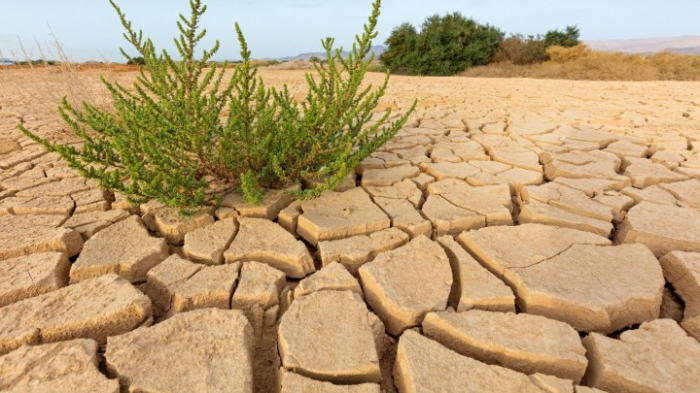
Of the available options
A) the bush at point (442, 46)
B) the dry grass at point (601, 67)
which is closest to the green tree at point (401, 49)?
the bush at point (442, 46)

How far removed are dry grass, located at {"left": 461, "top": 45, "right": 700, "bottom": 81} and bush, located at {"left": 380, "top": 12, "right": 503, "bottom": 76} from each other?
2.51 ft

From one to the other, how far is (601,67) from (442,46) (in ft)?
14.8

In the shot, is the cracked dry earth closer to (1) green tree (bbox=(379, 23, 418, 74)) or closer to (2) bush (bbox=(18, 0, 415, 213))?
(2) bush (bbox=(18, 0, 415, 213))

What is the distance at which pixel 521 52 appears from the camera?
12062 mm

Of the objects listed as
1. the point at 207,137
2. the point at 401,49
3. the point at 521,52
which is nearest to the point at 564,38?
the point at 521,52

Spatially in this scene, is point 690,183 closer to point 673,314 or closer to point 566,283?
point 673,314

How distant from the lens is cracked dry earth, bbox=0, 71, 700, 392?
987 millimetres

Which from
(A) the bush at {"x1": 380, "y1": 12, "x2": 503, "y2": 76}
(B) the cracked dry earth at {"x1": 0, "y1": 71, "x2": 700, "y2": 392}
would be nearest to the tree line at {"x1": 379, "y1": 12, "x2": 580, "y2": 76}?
(A) the bush at {"x1": 380, "y1": 12, "x2": 503, "y2": 76}

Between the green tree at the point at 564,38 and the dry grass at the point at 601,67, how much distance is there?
828mm

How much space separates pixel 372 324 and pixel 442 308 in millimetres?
241

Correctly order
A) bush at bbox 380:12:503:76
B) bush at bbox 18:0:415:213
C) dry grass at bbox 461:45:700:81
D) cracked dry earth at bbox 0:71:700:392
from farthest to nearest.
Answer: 1. bush at bbox 380:12:503:76
2. dry grass at bbox 461:45:700:81
3. bush at bbox 18:0:415:213
4. cracked dry earth at bbox 0:71:700:392

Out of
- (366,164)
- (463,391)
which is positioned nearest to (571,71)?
(366,164)

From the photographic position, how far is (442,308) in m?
1.21

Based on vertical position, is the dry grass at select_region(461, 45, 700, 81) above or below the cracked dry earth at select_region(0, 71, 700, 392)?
below
